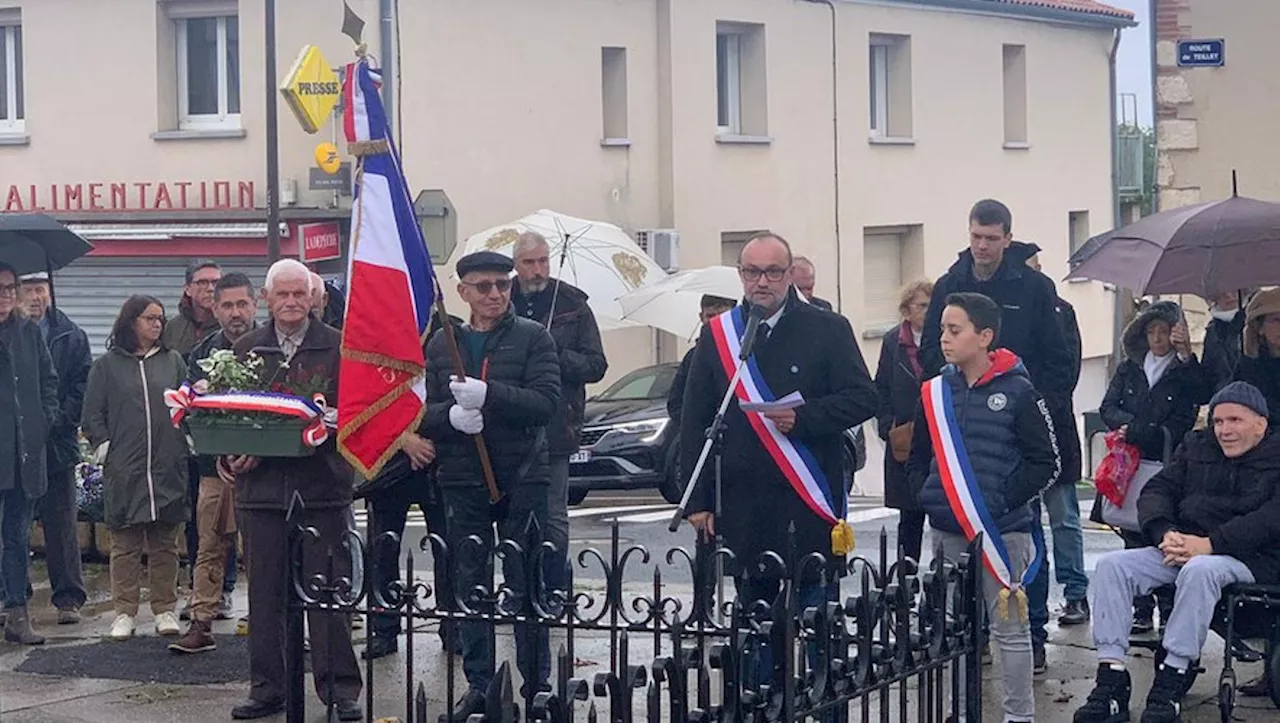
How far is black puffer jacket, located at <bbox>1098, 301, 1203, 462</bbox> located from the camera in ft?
32.2

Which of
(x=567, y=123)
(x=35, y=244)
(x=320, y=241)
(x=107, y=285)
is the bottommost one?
(x=35, y=244)

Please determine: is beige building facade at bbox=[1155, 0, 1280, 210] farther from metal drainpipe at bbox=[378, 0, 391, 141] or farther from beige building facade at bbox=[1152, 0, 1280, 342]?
metal drainpipe at bbox=[378, 0, 391, 141]

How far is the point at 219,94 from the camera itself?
2570cm

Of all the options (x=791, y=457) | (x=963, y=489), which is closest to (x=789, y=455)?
(x=791, y=457)

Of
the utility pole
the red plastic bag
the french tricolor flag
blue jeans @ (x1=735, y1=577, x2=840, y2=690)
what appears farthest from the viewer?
the utility pole

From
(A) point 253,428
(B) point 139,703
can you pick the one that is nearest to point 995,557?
(A) point 253,428

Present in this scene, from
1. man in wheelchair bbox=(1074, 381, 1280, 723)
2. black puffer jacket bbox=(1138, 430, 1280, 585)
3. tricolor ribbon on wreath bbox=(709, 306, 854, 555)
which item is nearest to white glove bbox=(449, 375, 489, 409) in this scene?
tricolor ribbon on wreath bbox=(709, 306, 854, 555)

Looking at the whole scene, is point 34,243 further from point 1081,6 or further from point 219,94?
point 1081,6

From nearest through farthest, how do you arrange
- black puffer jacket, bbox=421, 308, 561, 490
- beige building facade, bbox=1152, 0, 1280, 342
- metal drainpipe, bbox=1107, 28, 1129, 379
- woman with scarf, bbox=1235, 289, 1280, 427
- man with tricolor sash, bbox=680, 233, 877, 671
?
man with tricolor sash, bbox=680, 233, 877, 671
black puffer jacket, bbox=421, 308, 561, 490
woman with scarf, bbox=1235, 289, 1280, 427
beige building facade, bbox=1152, 0, 1280, 342
metal drainpipe, bbox=1107, 28, 1129, 379

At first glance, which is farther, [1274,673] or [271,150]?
[271,150]

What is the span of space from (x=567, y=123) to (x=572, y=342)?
57.0ft

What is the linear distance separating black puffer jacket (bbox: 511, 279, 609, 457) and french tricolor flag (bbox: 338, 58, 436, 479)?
1981 mm

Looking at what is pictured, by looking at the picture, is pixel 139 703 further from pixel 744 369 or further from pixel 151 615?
pixel 744 369

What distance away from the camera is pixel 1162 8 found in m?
18.0
